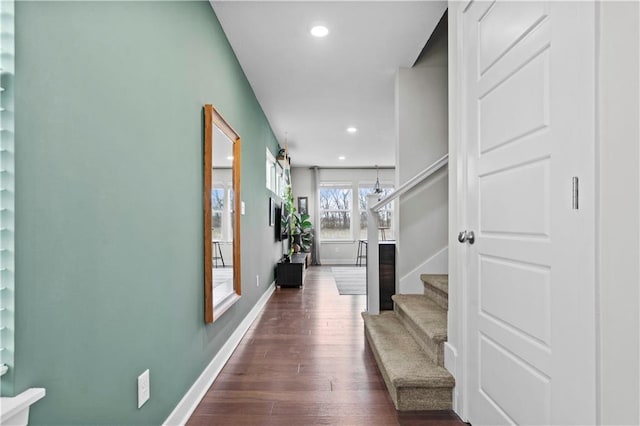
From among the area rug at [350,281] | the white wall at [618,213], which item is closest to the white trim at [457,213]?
the white wall at [618,213]

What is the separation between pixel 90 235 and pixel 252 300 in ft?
9.90

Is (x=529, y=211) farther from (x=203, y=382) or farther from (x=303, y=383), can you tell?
(x=203, y=382)

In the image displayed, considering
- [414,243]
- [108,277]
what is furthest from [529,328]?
[414,243]

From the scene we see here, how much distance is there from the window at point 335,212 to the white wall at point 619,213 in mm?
8827

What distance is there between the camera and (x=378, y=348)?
2.46 metres

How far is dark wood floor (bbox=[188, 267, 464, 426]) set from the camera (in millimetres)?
1977

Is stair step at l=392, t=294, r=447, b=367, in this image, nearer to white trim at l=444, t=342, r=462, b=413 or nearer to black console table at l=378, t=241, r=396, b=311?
white trim at l=444, t=342, r=462, b=413

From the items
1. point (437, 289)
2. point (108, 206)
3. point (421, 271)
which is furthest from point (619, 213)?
point (421, 271)

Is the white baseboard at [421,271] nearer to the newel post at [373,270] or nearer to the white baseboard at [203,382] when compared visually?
the newel post at [373,270]

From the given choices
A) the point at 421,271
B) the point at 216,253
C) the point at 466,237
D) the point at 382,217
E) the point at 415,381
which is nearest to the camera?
the point at 466,237

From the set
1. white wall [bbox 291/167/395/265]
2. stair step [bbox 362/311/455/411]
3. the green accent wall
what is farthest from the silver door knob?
white wall [bbox 291/167/395/265]

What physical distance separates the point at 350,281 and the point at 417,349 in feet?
14.0

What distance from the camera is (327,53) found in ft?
10.5

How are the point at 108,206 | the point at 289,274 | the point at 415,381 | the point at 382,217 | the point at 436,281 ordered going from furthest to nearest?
the point at 382,217
the point at 289,274
the point at 436,281
the point at 415,381
the point at 108,206
